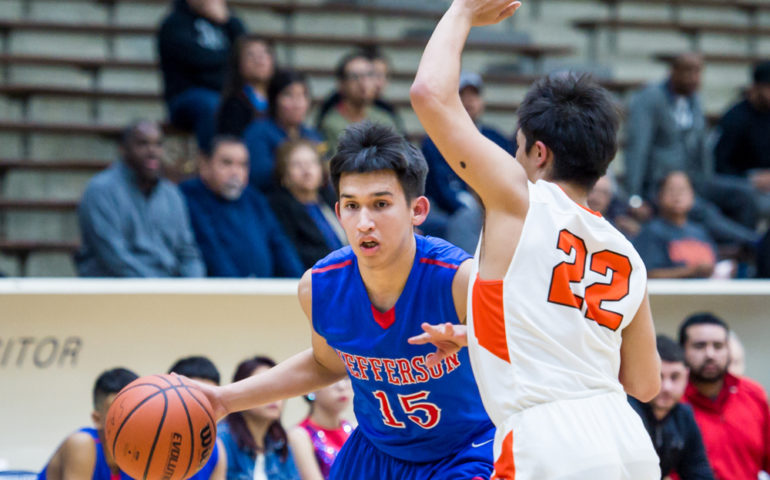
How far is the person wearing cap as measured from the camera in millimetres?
7395

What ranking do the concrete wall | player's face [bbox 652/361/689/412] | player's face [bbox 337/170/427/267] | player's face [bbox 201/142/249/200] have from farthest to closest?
1. player's face [bbox 201/142/249/200]
2. the concrete wall
3. player's face [bbox 652/361/689/412]
4. player's face [bbox 337/170/427/267]

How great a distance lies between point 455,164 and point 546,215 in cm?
28

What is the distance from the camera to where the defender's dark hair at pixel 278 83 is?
7.35m

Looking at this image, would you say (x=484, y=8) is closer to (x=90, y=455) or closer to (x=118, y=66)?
(x=90, y=455)

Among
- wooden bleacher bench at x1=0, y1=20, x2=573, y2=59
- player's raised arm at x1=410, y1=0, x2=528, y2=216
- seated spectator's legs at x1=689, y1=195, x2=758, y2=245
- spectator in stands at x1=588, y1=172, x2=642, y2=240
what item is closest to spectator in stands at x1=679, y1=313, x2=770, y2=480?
spectator in stands at x1=588, y1=172, x2=642, y2=240

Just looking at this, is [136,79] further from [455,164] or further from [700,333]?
[455,164]

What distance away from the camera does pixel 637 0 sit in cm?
1238

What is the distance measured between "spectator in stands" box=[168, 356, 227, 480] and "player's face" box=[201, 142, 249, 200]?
167 cm

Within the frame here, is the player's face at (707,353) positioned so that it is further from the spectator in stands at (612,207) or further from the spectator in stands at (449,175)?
the spectator in stands at (449,175)

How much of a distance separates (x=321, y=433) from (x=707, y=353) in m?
2.54

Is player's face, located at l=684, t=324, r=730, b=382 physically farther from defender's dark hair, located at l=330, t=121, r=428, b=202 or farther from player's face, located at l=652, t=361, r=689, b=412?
defender's dark hair, located at l=330, t=121, r=428, b=202

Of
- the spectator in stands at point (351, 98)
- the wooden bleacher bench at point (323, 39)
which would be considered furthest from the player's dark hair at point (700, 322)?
the wooden bleacher bench at point (323, 39)

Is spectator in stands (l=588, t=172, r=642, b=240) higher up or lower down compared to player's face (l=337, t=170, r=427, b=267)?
lower down


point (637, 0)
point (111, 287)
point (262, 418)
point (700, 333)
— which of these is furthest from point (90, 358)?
point (637, 0)
